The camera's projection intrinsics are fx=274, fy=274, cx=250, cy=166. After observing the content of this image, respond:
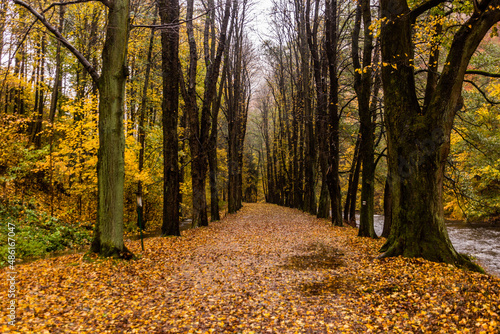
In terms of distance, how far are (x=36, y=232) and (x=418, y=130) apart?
41.3 feet

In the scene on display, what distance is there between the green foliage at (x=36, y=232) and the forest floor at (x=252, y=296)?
3319 mm

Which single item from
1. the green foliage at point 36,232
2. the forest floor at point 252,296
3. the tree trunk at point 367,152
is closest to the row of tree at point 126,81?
the forest floor at point 252,296

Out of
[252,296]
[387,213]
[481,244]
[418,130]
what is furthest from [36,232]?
[481,244]

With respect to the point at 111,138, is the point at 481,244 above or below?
below

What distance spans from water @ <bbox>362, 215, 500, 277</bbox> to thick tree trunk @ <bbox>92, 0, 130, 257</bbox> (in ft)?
34.1

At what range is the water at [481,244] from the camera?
9148mm

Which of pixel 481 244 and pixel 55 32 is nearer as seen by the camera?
pixel 55 32

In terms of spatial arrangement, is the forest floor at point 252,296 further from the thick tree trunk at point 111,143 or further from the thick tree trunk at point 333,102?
the thick tree trunk at point 333,102

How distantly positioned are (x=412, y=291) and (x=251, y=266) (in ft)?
11.5

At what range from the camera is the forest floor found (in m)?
3.65

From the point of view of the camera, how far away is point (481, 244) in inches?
478

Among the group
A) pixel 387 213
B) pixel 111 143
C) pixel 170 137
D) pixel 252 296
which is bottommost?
pixel 252 296

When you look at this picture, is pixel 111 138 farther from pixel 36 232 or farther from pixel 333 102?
pixel 333 102

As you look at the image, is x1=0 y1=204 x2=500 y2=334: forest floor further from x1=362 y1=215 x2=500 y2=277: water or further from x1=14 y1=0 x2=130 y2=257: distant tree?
x1=362 y1=215 x2=500 y2=277: water
